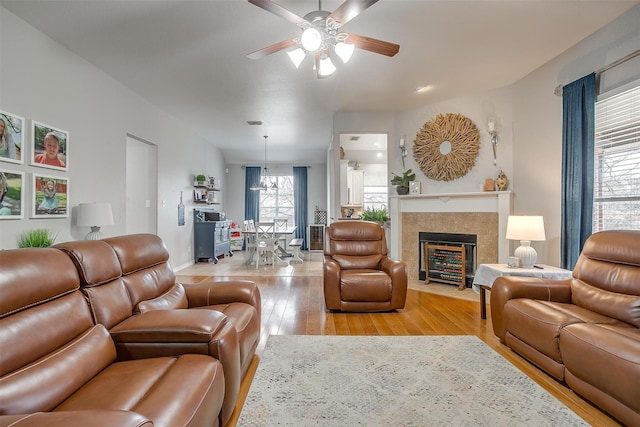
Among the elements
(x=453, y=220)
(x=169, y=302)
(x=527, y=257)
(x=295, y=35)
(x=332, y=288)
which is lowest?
(x=332, y=288)

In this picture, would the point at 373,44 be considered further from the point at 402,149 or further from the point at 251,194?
the point at 251,194

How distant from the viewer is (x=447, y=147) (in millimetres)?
4680

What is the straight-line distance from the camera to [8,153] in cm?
254

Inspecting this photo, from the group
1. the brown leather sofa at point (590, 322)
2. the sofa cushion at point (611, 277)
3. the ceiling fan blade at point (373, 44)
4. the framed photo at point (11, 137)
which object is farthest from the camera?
the framed photo at point (11, 137)

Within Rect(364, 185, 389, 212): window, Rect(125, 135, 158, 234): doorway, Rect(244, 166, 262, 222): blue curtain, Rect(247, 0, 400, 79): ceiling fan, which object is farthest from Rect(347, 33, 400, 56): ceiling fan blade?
Rect(244, 166, 262, 222): blue curtain

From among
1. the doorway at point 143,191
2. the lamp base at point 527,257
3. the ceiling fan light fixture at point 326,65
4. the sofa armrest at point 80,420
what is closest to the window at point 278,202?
the doorway at point 143,191

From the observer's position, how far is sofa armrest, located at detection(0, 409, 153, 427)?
2.48 ft

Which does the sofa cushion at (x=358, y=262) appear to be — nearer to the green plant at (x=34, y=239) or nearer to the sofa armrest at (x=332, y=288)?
the sofa armrest at (x=332, y=288)

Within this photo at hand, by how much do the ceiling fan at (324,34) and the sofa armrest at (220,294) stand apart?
1819 millimetres

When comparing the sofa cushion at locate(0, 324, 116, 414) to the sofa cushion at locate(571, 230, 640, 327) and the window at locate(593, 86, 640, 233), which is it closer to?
the sofa cushion at locate(571, 230, 640, 327)

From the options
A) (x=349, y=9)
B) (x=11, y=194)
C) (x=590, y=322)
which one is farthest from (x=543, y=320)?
(x=11, y=194)

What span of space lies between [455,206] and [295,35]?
10.4 ft

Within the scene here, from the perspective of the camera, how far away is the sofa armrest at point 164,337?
4.75 ft

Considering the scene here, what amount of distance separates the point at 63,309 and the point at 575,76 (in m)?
4.51
